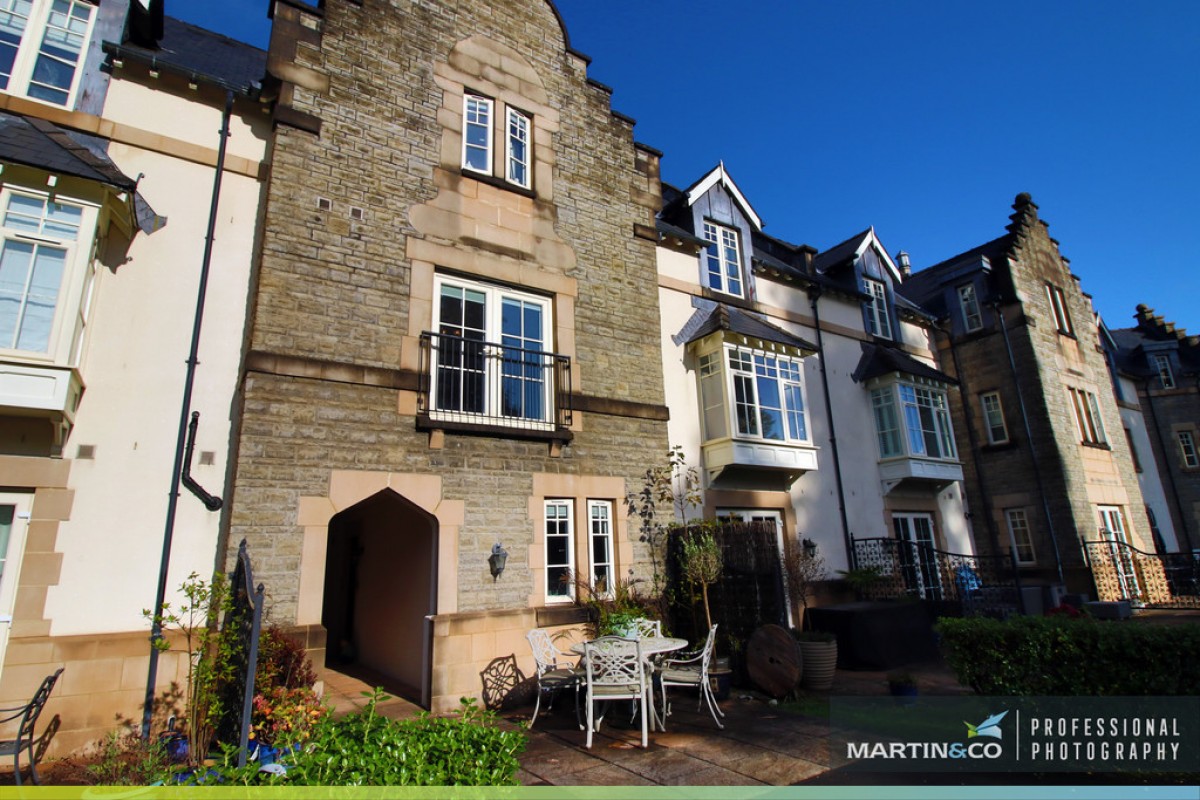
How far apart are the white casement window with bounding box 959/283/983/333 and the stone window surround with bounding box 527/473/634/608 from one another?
15.1 metres

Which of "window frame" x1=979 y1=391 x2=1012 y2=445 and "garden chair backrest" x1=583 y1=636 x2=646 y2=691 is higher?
"window frame" x1=979 y1=391 x2=1012 y2=445

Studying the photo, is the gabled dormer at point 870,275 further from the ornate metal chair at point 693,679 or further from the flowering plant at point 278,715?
the flowering plant at point 278,715

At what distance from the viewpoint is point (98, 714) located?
21.7 ft

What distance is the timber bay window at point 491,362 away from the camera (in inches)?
366

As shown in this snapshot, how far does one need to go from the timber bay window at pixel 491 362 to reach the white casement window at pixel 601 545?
153cm

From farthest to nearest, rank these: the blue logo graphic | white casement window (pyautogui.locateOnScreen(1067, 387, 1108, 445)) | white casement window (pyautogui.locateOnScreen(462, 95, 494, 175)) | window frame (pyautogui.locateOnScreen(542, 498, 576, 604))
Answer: white casement window (pyautogui.locateOnScreen(1067, 387, 1108, 445)) → white casement window (pyautogui.locateOnScreen(462, 95, 494, 175)) → window frame (pyautogui.locateOnScreen(542, 498, 576, 604)) → the blue logo graphic

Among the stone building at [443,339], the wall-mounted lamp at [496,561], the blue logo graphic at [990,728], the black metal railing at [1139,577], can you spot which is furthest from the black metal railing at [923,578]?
the wall-mounted lamp at [496,561]

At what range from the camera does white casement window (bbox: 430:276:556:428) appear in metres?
9.37

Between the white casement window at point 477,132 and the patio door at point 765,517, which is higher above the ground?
the white casement window at point 477,132

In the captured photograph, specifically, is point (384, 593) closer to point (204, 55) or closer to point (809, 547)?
point (809, 547)

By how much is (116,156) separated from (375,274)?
3.44 m

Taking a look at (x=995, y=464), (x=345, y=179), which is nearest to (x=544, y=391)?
(x=345, y=179)

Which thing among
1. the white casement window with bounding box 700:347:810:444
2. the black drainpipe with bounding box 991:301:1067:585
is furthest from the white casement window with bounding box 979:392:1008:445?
the white casement window with bounding box 700:347:810:444

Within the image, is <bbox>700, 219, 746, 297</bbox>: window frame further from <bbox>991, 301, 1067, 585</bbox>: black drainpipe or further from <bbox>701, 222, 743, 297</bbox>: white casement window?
<bbox>991, 301, 1067, 585</bbox>: black drainpipe
